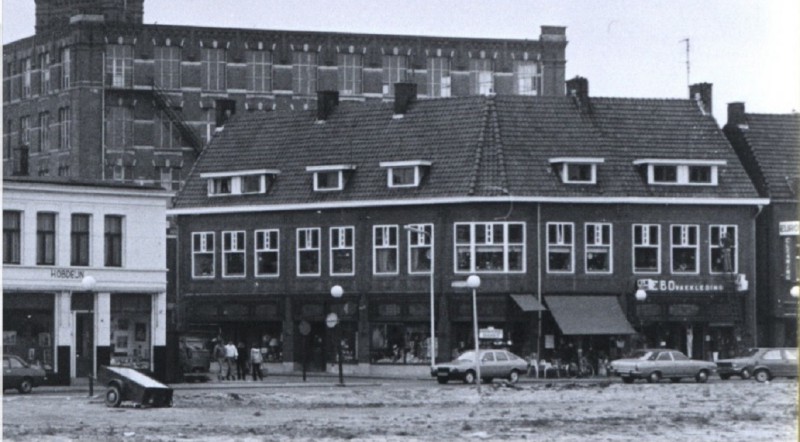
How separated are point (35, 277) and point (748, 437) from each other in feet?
110

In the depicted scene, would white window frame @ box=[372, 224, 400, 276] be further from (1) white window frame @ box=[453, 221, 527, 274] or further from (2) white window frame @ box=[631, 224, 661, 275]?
(2) white window frame @ box=[631, 224, 661, 275]

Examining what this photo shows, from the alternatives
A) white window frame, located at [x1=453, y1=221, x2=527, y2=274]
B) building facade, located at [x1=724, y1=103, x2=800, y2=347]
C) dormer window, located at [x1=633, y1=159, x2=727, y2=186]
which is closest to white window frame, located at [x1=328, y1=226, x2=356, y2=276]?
white window frame, located at [x1=453, y1=221, x2=527, y2=274]

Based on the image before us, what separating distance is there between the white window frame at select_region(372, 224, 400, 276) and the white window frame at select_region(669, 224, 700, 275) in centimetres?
1189

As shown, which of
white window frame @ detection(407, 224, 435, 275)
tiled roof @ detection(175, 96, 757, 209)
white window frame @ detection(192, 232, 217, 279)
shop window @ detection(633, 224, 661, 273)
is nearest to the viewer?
white window frame @ detection(407, 224, 435, 275)

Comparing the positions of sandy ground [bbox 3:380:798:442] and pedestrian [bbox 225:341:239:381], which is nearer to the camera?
sandy ground [bbox 3:380:798:442]

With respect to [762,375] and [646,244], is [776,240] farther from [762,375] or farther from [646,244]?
[762,375]

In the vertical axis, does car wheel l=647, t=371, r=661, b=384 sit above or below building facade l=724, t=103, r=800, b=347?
below

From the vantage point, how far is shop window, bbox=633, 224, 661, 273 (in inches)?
2968

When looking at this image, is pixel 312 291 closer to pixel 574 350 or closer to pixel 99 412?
pixel 574 350

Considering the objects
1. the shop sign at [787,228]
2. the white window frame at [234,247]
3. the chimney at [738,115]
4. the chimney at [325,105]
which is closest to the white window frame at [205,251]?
the white window frame at [234,247]

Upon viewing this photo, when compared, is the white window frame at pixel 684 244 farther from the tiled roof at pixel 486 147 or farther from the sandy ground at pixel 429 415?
the sandy ground at pixel 429 415

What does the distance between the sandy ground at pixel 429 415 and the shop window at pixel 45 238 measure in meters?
8.55

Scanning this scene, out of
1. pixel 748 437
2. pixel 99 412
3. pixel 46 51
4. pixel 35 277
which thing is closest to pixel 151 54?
pixel 46 51

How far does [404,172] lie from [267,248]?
7690 mm
